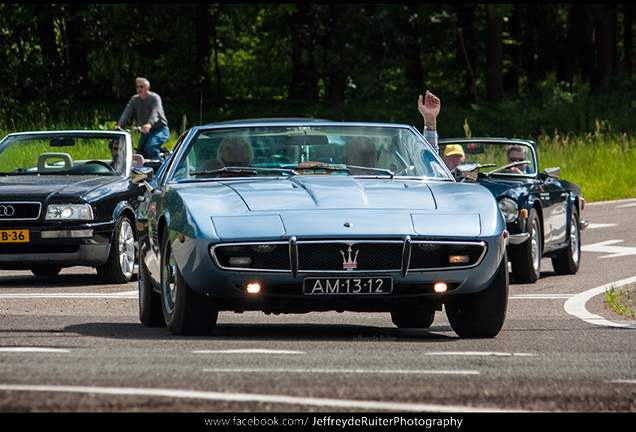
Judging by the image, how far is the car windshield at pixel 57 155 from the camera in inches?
493

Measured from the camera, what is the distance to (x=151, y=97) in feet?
55.3

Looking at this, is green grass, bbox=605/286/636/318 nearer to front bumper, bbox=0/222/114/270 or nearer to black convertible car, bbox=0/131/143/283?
black convertible car, bbox=0/131/143/283

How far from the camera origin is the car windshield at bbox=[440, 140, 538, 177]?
1300 cm

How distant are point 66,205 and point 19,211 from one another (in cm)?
47

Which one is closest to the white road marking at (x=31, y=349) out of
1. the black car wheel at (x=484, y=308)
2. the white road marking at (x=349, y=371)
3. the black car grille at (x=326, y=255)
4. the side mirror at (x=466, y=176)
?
the black car grille at (x=326, y=255)

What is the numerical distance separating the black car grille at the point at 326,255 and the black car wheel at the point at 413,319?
1.80 metres

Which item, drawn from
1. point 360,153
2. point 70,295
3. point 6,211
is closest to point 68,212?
point 6,211

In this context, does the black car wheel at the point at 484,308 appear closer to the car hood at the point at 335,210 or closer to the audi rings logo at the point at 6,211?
the car hood at the point at 335,210

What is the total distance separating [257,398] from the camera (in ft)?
14.3

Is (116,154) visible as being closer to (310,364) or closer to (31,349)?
(31,349)

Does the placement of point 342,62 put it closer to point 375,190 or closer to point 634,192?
point 634,192

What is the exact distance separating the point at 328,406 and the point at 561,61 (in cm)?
4734

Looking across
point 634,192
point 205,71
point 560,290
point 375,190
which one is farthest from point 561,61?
point 375,190
